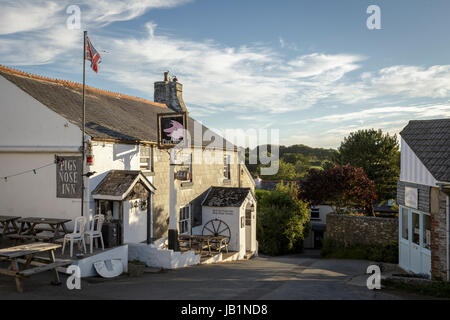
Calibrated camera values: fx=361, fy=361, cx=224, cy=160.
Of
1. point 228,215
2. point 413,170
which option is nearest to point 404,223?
point 413,170

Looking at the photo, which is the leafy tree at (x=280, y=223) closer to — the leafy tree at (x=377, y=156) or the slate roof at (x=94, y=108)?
the slate roof at (x=94, y=108)

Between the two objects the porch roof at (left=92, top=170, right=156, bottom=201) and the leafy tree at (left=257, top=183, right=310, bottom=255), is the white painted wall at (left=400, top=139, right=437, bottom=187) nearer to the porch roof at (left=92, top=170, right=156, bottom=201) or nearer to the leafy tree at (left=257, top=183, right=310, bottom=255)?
the porch roof at (left=92, top=170, right=156, bottom=201)

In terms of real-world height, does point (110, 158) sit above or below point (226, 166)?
above

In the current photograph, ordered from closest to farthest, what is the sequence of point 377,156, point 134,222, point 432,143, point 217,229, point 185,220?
point 432,143
point 134,222
point 185,220
point 217,229
point 377,156

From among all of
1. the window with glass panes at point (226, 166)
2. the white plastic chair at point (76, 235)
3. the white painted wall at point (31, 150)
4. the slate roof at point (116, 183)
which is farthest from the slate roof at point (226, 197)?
the white plastic chair at point (76, 235)

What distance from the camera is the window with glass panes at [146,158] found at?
621 inches

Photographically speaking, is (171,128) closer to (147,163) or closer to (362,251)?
(147,163)

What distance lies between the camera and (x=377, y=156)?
110ft

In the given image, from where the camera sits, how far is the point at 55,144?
1332cm

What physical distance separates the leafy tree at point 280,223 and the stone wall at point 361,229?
4.46 meters

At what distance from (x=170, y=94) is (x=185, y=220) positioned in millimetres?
11441

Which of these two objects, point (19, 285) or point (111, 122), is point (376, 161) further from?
point (19, 285)

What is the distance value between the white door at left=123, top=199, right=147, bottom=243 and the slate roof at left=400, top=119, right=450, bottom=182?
1058 cm


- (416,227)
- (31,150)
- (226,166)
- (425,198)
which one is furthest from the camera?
(226,166)
